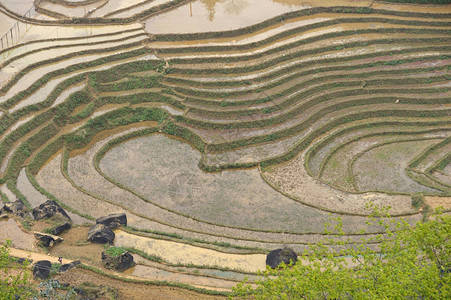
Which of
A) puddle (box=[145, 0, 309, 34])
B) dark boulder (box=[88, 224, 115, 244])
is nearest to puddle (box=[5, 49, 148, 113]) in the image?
puddle (box=[145, 0, 309, 34])

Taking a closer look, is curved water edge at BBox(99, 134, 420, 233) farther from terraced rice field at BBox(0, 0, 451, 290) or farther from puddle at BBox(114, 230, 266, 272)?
puddle at BBox(114, 230, 266, 272)

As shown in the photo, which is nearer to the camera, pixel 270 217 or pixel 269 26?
pixel 270 217

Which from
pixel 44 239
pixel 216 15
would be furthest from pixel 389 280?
pixel 216 15

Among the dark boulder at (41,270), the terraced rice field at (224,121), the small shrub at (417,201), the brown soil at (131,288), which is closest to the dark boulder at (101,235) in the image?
the terraced rice field at (224,121)

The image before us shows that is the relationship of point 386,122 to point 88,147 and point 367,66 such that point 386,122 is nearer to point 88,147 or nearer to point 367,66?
point 367,66

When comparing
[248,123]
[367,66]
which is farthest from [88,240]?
[367,66]

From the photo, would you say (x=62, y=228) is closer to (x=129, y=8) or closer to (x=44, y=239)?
(x=44, y=239)
